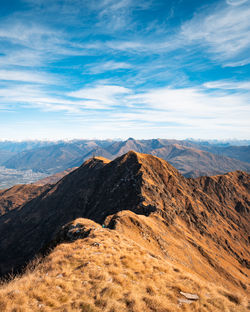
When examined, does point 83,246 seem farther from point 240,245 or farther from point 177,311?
point 240,245

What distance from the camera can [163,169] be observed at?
379 ft

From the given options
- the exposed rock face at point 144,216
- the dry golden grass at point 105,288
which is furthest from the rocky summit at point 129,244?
the exposed rock face at point 144,216

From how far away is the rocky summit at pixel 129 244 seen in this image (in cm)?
1195

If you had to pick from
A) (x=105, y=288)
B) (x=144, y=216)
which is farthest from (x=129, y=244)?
(x=144, y=216)

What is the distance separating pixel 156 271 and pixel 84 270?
23.1ft

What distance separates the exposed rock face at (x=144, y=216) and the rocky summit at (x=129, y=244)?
22.6 inches

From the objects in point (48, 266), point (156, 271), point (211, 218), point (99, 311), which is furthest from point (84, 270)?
point (211, 218)

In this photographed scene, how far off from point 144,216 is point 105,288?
165 feet

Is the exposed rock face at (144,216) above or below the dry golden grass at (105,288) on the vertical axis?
below

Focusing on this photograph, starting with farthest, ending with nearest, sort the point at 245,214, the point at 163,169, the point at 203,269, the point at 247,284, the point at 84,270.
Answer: the point at 245,214, the point at 163,169, the point at 247,284, the point at 203,269, the point at 84,270

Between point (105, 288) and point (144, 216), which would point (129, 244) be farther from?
point (144, 216)

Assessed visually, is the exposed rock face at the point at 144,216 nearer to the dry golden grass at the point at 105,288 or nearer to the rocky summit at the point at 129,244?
the rocky summit at the point at 129,244

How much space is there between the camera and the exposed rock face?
61938mm

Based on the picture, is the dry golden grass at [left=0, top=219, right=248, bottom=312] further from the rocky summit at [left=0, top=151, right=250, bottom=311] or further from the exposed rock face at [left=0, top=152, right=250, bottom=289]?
the exposed rock face at [left=0, top=152, right=250, bottom=289]
